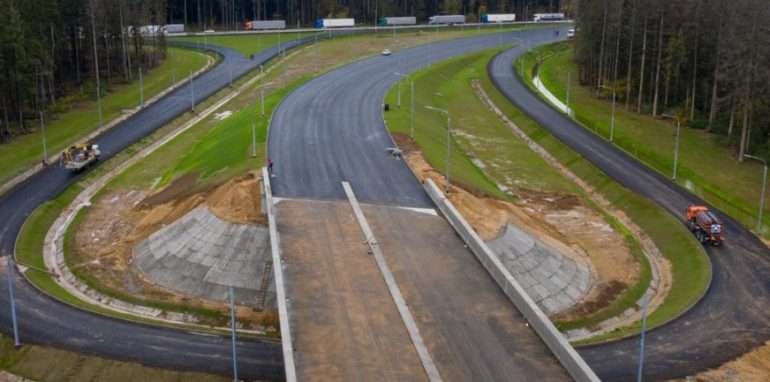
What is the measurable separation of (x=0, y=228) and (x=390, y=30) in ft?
459

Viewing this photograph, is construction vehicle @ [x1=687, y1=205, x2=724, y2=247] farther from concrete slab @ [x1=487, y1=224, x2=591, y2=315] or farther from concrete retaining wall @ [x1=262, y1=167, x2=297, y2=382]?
concrete retaining wall @ [x1=262, y1=167, x2=297, y2=382]

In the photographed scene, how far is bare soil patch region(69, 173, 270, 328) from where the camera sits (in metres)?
58.8

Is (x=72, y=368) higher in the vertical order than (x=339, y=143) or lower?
lower

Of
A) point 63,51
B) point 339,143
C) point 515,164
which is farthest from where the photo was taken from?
point 63,51

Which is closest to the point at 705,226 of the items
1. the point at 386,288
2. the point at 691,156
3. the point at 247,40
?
the point at 691,156

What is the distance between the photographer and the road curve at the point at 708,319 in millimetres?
47188

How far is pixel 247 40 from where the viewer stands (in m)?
184

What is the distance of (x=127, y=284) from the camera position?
2403 inches

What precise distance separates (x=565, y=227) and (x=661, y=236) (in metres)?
8.43

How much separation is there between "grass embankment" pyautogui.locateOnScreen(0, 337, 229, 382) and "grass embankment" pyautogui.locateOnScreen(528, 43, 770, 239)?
50702 mm

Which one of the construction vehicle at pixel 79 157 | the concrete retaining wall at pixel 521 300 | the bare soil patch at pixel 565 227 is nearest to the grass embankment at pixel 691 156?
the bare soil patch at pixel 565 227

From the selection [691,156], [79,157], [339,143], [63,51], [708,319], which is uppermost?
[63,51]

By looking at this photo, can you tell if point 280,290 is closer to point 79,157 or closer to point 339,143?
point 339,143

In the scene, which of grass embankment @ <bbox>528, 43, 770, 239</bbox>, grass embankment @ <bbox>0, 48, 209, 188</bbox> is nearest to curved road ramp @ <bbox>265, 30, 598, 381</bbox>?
grass embankment @ <bbox>528, 43, 770, 239</bbox>
